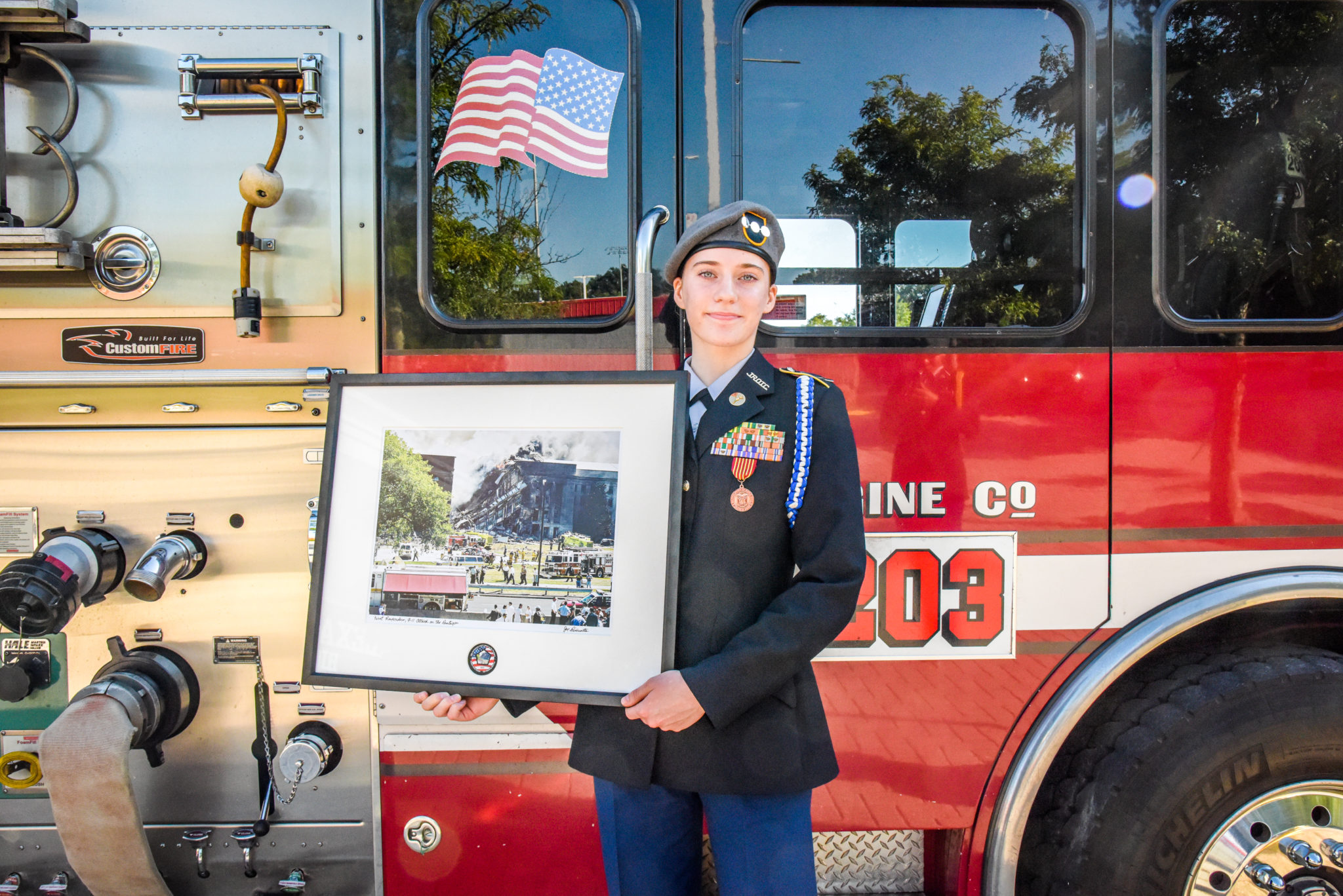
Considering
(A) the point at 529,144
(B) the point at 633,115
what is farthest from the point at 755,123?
(A) the point at 529,144

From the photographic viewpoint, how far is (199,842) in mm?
2004

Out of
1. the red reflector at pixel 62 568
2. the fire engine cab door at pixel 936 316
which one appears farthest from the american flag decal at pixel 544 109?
the red reflector at pixel 62 568

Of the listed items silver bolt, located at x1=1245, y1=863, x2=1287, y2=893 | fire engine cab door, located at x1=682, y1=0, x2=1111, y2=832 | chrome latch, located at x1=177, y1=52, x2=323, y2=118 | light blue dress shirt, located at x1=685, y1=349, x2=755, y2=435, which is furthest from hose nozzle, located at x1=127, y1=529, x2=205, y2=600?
silver bolt, located at x1=1245, y1=863, x2=1287, y2=893

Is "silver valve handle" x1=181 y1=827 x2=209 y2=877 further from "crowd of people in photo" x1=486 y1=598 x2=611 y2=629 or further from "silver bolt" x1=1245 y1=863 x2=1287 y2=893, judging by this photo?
"silver bolt" x1=1245 y1=863 x2=1287 y2=893

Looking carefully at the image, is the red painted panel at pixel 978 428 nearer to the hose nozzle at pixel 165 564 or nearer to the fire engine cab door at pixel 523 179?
the fire engine cab door at pixel 523 179

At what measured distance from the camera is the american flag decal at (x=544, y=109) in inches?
76.0

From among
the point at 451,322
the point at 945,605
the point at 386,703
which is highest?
the point at 451,322

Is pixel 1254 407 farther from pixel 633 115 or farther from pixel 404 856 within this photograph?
pixel 404 856

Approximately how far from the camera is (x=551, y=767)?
6.52 ft

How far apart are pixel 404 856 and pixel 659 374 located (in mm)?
Answer: 1497

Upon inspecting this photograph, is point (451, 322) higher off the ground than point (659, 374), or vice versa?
Result: point (451, 322)

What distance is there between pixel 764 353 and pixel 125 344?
1.63m

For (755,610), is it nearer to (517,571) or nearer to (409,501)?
(517,571)

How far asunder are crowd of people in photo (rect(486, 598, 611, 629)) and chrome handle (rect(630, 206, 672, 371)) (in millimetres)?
578
